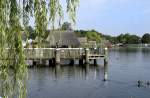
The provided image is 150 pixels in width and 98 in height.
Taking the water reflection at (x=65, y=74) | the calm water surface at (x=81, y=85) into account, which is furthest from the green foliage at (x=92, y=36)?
the calm water surface at (x=81, y=85)

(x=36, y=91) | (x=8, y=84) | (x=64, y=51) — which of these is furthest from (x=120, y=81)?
(x=8, y=84)

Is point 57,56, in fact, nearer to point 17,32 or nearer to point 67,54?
point 67,54

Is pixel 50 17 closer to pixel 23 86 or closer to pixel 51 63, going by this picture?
pixel 23 86

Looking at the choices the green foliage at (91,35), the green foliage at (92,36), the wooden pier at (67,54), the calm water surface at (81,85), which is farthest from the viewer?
the green foliage at (92,36)

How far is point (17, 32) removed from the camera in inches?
236

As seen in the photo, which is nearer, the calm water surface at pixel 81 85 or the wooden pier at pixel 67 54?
the calm water surface at pixel 81 85

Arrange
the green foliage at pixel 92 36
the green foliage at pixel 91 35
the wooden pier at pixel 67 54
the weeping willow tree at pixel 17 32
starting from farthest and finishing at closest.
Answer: the green foliage at pixel 92 36 < the green foliage at pixel 91 35 < the wooden pier at pixel 67 54 < the weeping willow tree at pixel 17 32

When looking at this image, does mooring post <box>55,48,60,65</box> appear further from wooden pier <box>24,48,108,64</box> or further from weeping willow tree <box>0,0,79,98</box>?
weeping willow tree <box>0,0,79,98</box>

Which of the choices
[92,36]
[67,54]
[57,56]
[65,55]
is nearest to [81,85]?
[57,56]

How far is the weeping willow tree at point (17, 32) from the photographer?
592 cm

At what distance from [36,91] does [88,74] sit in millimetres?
13983

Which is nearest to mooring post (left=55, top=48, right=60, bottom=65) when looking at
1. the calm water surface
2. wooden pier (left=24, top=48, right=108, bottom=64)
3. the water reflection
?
wooden pier (left=24, top=48, right=108, bottom=64)

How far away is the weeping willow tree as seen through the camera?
19.4ft

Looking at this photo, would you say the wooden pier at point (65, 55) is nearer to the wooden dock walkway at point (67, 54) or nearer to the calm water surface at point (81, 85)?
the wooden dock walkway at point (67, 54)
